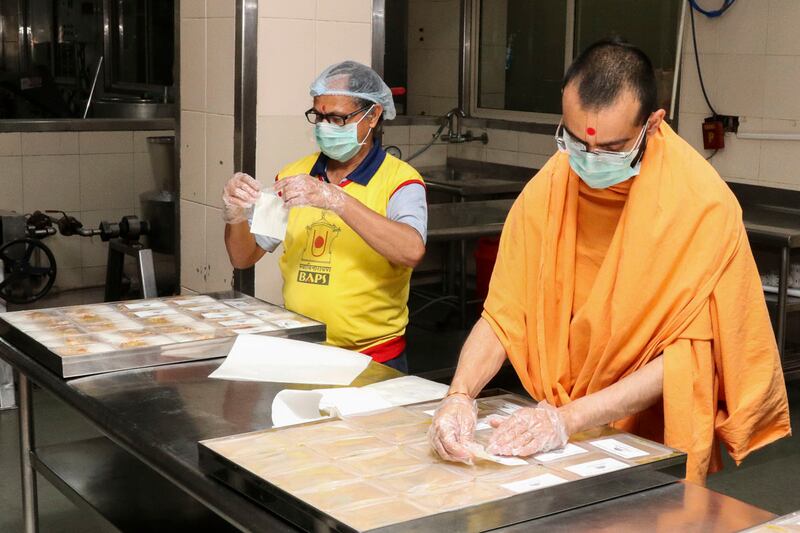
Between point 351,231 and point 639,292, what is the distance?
0.97 metres

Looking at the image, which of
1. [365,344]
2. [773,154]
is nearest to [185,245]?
[365,344]

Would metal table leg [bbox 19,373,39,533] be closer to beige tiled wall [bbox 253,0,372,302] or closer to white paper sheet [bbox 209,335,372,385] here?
white paper sheet [bbox 209,335,372,385]

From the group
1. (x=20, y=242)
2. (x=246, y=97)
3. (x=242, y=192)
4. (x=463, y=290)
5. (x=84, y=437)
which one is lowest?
(x=84, y=437)

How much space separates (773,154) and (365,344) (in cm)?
303

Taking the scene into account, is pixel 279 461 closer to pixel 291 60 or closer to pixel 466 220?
pixel 291 60

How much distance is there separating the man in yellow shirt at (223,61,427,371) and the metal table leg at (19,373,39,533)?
68 centimetres

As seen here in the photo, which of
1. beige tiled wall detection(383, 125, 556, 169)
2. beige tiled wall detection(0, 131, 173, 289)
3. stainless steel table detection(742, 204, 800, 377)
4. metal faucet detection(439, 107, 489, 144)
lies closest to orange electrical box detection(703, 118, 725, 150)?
stainless steel table detection(742, 204, 800, 377)

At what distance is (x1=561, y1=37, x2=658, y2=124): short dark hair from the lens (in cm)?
170

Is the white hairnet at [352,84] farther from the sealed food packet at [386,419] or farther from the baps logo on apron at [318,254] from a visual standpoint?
the sealed food packet at [386,419]

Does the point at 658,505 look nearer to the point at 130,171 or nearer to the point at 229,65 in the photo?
the point at 229,65

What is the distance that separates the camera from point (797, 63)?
4719mm

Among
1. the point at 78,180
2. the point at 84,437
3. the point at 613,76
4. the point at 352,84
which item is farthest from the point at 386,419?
the point at 78,180

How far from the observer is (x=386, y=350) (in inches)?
104

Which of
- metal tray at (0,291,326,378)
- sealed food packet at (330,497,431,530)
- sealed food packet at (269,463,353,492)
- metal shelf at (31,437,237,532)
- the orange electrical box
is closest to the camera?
sealed food packet at (330,497,431,530)
